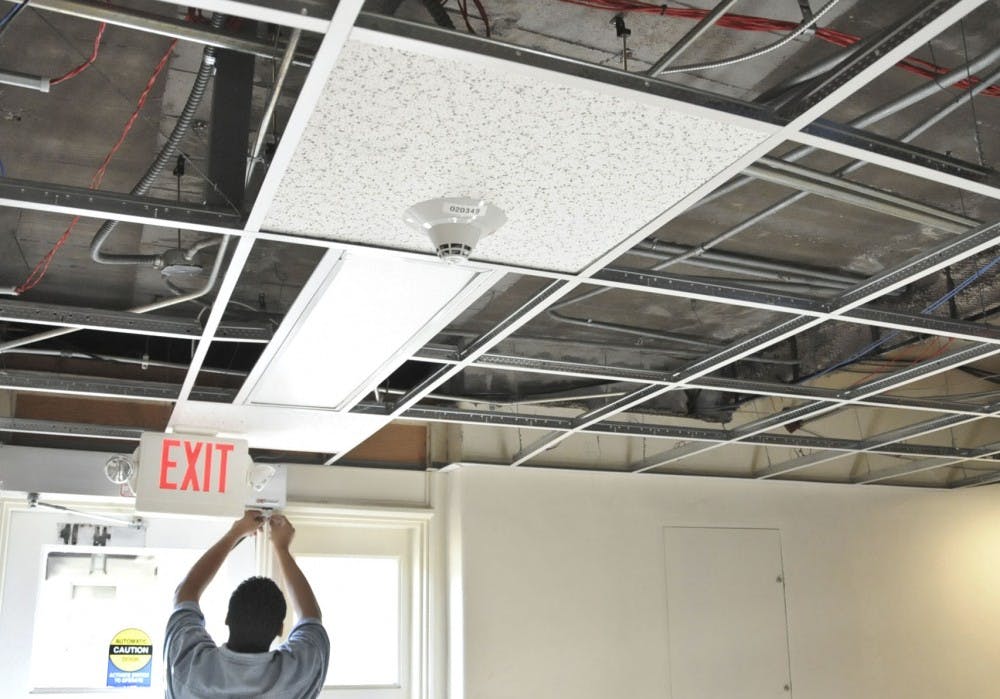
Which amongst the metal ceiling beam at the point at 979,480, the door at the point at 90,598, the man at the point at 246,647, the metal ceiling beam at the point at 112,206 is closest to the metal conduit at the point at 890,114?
the metal ceiling beam at the point at 112,206

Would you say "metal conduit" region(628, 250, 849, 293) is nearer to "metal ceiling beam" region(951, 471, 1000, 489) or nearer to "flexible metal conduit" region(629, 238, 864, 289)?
"flexible metal conduit" region(629, 238, 864, 289)

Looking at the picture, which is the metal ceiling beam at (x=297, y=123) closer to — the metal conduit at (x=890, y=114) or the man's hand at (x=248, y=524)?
the man's hand at (x=248, y=524)

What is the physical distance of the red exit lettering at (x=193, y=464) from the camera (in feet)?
13.4

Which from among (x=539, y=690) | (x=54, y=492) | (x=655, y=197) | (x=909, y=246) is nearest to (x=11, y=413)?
(x=54, y=492)

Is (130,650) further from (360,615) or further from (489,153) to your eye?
(489,153)

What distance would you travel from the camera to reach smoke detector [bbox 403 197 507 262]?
2.38m

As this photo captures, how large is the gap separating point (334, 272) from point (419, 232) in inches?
17.2

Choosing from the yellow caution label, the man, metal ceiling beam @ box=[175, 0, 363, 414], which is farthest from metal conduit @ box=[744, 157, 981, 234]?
the yellow caution label

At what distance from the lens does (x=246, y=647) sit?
6.60 feet

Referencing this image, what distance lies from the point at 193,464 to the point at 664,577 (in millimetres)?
2921

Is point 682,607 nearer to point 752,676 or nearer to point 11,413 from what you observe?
point 752,676

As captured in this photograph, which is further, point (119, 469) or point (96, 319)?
point (119, 469)

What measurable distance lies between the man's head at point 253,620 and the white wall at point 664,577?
3.36 meters

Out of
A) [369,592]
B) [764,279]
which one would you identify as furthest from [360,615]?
[764,279]
